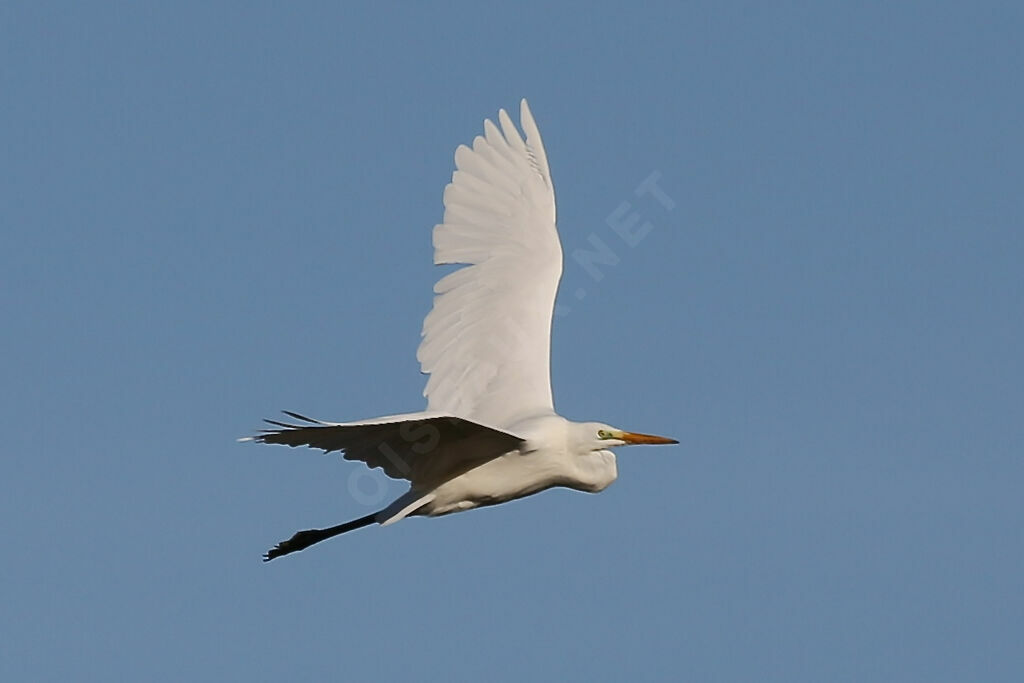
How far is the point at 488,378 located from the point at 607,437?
148 centimetres

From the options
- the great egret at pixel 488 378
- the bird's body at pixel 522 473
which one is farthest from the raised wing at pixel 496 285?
the bird's body at pixel 522 473

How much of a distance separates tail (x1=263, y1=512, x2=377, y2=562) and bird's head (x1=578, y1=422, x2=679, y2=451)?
1986 millimetres

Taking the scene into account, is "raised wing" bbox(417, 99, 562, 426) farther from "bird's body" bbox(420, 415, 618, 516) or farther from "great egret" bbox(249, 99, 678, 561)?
"bird's body" bbox(420, 415, 618, 516)

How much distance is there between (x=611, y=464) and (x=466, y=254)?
274 cm

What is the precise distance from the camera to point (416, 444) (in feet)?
39.7

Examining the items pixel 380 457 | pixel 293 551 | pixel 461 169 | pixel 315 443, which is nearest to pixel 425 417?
pixel 315 443

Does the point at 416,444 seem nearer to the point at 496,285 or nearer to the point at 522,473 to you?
the point at 522,473

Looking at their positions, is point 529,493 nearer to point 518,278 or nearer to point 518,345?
point 518,345

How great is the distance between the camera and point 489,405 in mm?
13695

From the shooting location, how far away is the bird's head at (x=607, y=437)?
Result: 1279 cm

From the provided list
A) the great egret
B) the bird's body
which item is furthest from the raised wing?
the bird's body

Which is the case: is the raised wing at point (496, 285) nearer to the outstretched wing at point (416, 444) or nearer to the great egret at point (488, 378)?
the great egret at point (488, 378)

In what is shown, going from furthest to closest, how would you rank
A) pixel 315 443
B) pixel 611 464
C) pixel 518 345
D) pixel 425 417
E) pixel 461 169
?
pixel 461 169, pixel 518 345, pixel 611 464, pixel 315 443, pixel 425 417

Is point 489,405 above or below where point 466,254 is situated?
below
